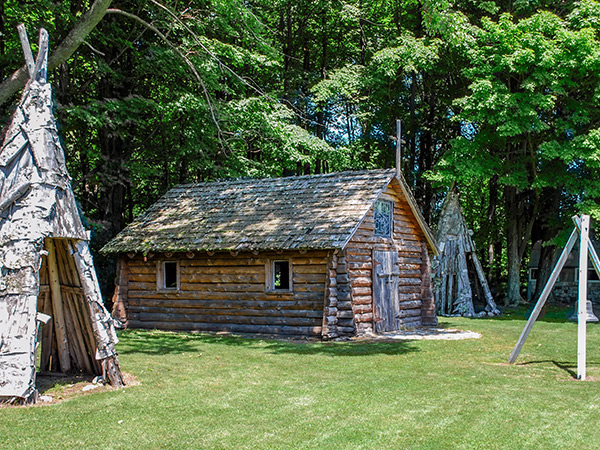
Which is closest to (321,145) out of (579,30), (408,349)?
(579,30)

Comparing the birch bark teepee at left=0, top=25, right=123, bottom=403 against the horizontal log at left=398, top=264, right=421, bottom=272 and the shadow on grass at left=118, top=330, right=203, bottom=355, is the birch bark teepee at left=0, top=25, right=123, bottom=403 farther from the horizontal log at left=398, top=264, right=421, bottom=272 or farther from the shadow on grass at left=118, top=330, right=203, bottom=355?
the horizontal log at left=398, top=264, right=421, bottom=272

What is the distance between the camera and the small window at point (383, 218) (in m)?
18.8

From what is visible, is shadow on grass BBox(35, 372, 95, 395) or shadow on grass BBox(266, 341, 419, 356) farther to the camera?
shadow on grass BBox(266, 341, 419, 356)

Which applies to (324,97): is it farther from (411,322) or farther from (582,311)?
(582,311)

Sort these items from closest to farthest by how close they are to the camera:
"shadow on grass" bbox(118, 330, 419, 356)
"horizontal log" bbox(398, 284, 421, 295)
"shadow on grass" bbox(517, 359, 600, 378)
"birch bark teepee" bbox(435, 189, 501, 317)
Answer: "shadow on grass" bbox(517, 359, 600, 378) → "shadow on grass" bbox(118, 330, 419, 356) → "horizontal log" bbox(398, 284, 421, 295) → "birch bark teepee" bbox(435, 189, 501, 317)

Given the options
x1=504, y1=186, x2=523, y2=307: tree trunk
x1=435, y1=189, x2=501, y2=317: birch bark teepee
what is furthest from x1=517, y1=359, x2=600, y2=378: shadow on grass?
x1=504, y1=186, x2=523, y2=307: tree trunk

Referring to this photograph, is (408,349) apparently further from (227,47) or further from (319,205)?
(227,47)

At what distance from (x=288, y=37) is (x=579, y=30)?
1453 cm

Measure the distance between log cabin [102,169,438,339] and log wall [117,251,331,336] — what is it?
31 mm

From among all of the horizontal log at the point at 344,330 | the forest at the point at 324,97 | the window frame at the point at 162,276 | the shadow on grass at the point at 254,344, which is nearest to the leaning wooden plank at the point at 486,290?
the forest at the point at 324,97

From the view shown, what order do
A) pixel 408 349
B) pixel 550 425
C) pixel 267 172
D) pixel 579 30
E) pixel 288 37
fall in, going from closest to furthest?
1. pixel 550 425
2. pixel 408 349
3. pixel 579 30
4. pixel 267 172
5. pixel 288 37

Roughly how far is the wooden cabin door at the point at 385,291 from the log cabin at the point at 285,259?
0.10 ft

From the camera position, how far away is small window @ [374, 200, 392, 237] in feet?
61.6

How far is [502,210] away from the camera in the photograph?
36969 mm
